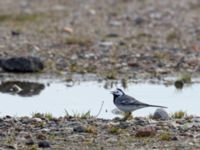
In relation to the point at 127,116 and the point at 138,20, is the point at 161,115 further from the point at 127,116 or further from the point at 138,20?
the point at 138,20

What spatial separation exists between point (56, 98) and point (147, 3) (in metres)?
11.1

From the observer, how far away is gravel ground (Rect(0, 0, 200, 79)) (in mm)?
17250

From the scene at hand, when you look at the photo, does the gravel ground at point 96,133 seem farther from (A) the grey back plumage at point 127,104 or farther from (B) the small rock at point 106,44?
(B) the small rock at point 106,44

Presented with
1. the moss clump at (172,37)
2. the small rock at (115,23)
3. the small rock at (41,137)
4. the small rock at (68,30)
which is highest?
the small rock at (115,23)

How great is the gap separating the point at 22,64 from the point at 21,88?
3.34 feet

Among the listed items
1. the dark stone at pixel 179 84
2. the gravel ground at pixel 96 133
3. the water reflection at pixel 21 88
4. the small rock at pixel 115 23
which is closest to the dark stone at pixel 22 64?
the water reflection at pixel 21 88

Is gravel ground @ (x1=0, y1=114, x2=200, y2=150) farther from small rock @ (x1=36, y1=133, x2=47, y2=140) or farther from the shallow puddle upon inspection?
the shallow puddle

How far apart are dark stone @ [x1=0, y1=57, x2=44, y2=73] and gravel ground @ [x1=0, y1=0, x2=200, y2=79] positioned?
1.12 feet

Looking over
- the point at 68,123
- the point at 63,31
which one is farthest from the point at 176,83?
the point at 63,31

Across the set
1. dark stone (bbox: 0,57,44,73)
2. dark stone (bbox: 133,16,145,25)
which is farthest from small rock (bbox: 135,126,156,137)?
dark stone (bbox: 133,16,145,25)

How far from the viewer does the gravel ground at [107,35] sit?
17.2m

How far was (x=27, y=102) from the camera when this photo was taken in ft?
46.1

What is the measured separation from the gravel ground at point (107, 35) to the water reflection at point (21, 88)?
1.04 metres

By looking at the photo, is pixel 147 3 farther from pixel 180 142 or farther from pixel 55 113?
pixel 180 142
